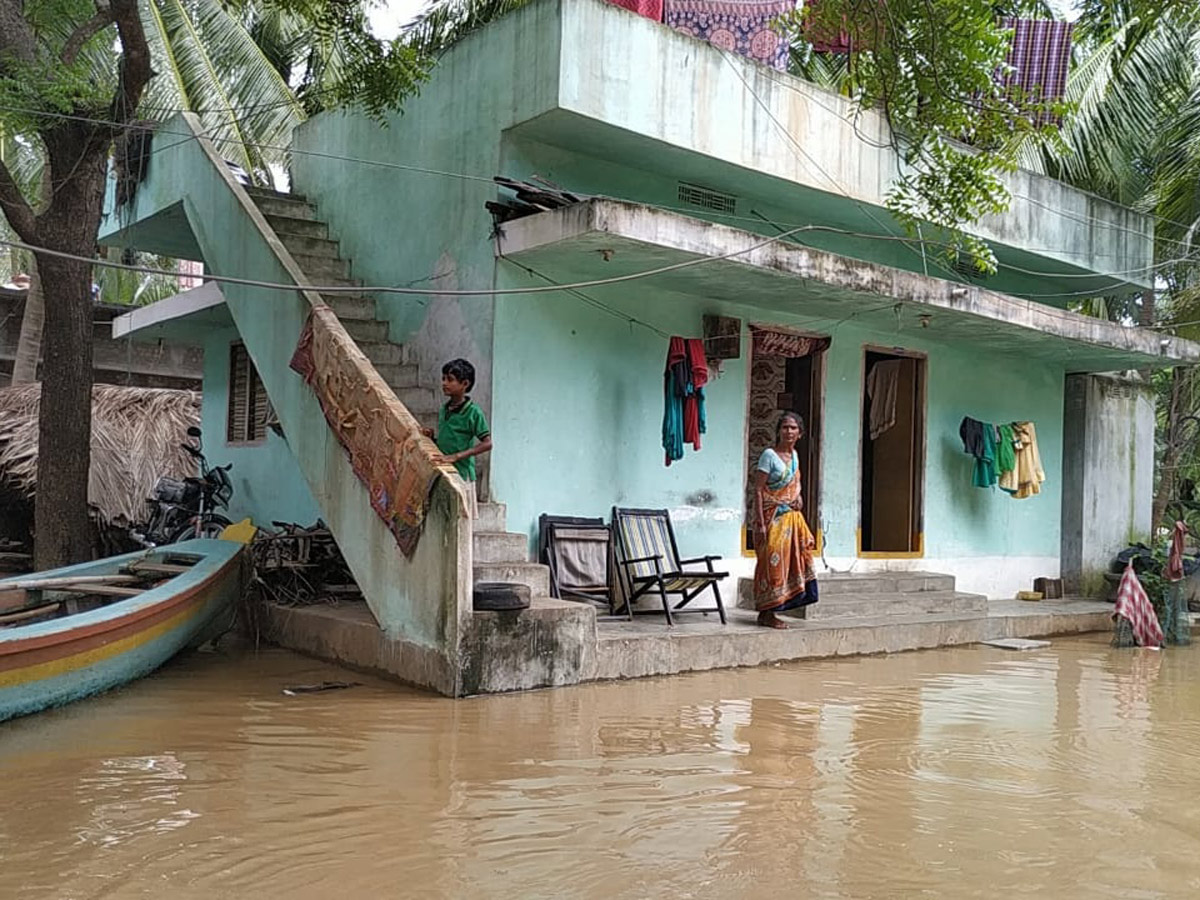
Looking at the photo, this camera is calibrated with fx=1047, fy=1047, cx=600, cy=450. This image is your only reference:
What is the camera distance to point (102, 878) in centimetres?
343

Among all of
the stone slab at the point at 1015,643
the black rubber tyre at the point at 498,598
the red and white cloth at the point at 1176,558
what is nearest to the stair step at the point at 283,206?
the black rubber tyre at the point at 498,598

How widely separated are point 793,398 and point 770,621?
465 centimetres

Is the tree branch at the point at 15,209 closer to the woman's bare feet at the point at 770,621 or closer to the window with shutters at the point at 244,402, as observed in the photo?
the window with shutters at the point at 244,402

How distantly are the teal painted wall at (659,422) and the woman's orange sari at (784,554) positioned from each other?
112 cm

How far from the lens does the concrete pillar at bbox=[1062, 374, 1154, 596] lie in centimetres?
1284

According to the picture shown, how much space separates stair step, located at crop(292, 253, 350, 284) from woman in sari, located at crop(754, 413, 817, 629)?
4.48m

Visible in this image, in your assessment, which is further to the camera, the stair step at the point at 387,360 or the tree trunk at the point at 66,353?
the stair step at the point at 387,360

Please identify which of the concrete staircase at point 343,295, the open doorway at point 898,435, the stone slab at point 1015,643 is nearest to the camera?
the concrete staircase at point 343,295

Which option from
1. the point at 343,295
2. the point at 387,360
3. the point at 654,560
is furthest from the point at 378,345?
the point at 654,560

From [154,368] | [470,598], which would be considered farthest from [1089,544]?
[154,368]

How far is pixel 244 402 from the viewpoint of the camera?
39.3ft

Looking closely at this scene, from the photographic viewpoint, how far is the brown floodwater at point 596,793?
11.7ft

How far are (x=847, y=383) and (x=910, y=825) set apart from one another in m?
6.84

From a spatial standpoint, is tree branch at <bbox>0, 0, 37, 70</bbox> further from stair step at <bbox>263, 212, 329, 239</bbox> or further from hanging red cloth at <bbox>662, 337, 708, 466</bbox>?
hanging red cloth at <bbox>662, 337, 708, 466</bbox>
